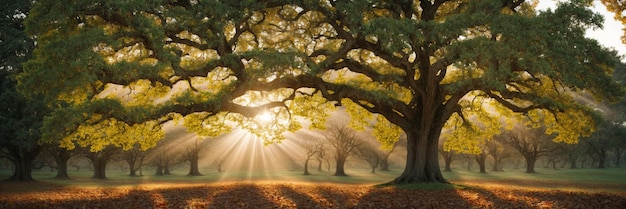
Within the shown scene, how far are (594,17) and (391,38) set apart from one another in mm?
8069

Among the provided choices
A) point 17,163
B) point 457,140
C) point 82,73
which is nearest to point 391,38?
point 82,73

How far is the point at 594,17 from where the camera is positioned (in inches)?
739

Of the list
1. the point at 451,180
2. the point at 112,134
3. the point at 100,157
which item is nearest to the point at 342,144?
the point at 451,180

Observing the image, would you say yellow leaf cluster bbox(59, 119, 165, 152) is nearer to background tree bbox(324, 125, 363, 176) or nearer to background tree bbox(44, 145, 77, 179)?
background tree bbox(44, 145, 77, 179)

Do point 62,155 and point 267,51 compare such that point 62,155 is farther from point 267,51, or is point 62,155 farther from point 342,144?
point 267,51

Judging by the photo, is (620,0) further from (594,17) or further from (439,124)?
(439,124)

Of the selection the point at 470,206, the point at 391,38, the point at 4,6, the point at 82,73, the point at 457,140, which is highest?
the point at 4,6

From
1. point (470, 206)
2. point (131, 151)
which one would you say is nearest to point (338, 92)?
point (470, 206)

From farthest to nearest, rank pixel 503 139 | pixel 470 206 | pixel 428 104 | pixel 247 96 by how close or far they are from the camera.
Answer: pixel 503 139 < pixel 247 96 < pixel 428 104 < pixel 470 206

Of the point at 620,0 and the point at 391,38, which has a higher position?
the point at 620,0

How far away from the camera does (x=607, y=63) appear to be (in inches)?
771

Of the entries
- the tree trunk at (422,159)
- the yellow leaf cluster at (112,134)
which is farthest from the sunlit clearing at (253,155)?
the tree trunk at (422,159)

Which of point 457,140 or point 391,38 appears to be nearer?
point 391,38

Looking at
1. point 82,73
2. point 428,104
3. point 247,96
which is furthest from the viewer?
point 247,96
